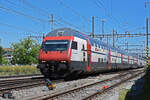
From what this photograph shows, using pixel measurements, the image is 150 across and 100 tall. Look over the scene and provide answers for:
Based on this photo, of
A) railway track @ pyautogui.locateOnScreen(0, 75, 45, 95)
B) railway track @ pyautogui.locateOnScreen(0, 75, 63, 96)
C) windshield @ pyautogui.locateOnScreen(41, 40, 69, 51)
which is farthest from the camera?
windshield @ pyautogui.locateOnScreen(41, 40, 69, 51)

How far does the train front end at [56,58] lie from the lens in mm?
15102

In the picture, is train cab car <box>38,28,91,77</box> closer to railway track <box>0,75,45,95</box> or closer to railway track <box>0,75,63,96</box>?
railway track <box>0,75,63,96</box>

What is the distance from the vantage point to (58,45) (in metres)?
15.8

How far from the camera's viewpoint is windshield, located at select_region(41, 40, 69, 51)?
15.6 m

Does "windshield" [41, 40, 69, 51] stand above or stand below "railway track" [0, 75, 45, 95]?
above

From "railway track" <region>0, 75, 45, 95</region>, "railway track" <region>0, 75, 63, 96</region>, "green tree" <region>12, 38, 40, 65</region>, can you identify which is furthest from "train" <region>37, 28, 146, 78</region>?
"green tree" <region>12, 38, 40, 65</region>

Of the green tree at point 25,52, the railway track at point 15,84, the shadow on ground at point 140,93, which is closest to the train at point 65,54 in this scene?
the railway track at point 15,84

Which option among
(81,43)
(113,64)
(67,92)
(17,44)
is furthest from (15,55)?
(67,92)

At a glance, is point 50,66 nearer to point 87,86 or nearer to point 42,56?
point 42,56

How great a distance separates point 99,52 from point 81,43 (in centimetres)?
467

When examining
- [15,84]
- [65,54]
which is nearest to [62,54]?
[65,54]

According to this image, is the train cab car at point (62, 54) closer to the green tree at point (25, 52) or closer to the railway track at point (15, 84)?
the railway track at point (15, 84)

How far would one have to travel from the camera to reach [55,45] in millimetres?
15883

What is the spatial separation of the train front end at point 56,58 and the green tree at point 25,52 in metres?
58.5
